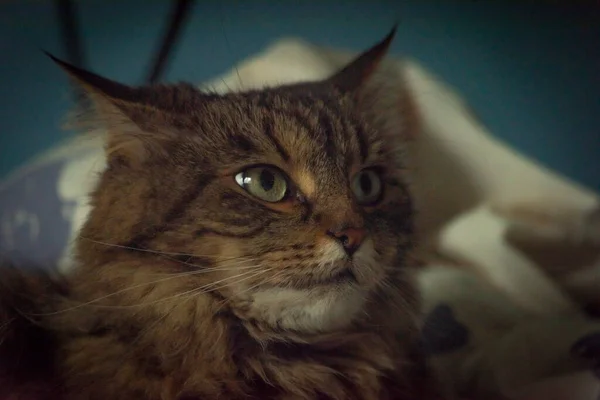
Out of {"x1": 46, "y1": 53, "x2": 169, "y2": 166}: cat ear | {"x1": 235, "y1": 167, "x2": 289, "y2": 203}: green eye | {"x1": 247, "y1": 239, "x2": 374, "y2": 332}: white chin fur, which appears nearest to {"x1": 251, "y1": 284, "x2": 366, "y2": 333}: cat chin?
{"x1": 247, "y1": 239, "x2": 374, "y2": 332}: white chin fur

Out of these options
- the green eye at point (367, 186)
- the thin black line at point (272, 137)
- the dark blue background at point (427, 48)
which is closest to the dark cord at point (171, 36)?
the dark blue background at point (427, 48)

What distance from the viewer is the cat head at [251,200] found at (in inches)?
27.0

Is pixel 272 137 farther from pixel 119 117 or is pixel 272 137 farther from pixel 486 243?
pixel 486 243

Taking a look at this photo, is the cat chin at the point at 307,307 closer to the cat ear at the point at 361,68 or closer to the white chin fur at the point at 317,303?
the white chin fur at the point at 317,303

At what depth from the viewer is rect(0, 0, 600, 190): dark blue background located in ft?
2.71

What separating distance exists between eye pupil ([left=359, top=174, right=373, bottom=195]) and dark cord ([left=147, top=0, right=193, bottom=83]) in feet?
1.03

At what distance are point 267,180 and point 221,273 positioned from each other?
0.42 feet

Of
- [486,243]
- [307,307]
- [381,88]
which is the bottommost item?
[307,307]

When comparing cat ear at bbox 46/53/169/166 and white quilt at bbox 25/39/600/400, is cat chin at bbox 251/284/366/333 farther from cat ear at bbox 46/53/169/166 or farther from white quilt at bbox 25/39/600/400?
cat ear at bbox 46/53/169/166

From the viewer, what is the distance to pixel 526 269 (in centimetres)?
81

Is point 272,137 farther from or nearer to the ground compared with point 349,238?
farther from the ground

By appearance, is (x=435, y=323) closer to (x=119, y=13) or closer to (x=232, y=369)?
(x=232, y=369)

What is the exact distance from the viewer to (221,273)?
0.69 meters

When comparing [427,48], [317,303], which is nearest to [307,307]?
[317,303]
